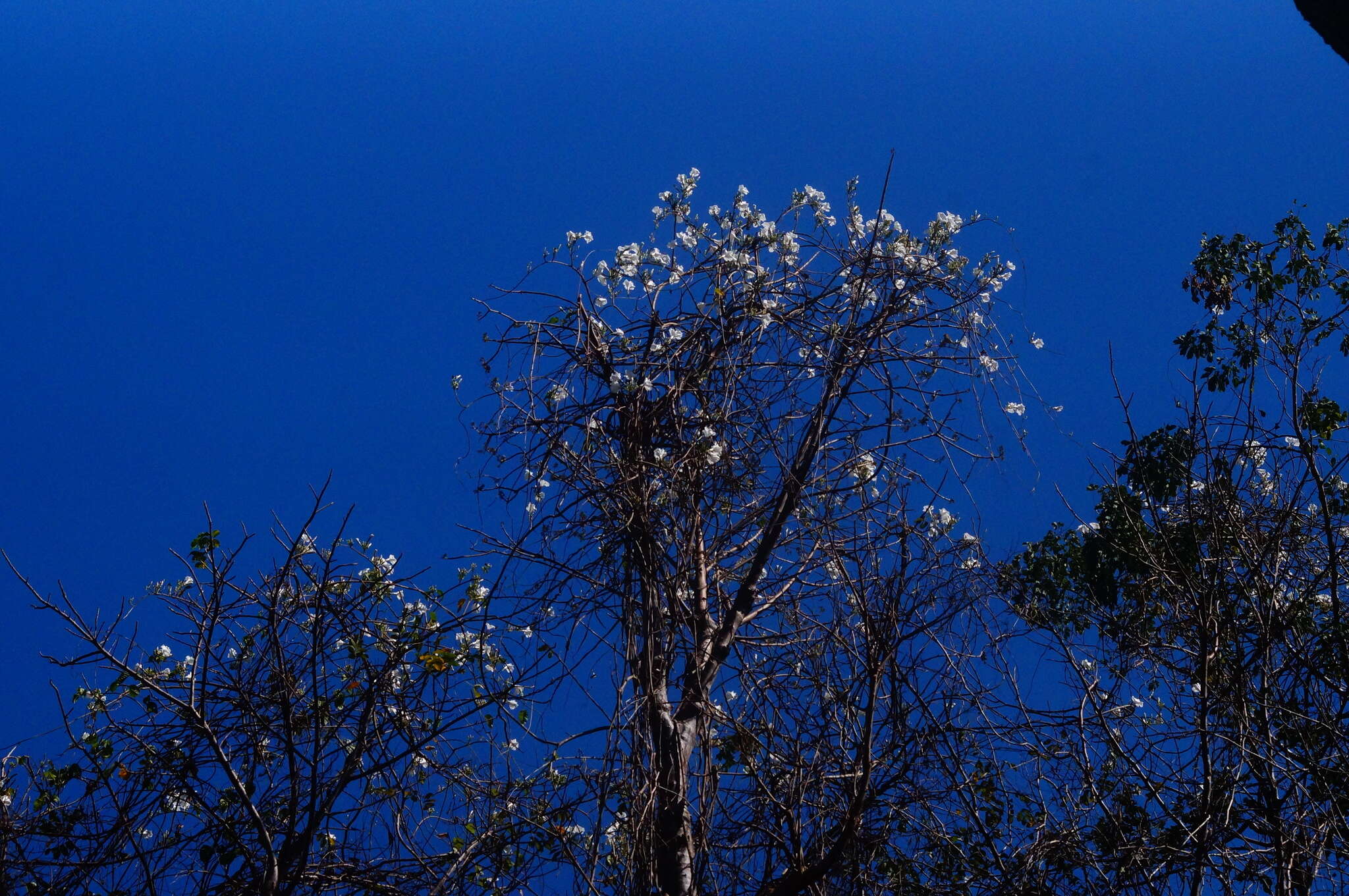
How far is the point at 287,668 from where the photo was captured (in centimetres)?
320

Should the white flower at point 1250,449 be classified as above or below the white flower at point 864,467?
below

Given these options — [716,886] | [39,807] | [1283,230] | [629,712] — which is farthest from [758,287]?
[39,807]

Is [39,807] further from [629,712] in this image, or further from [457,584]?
[629,712]

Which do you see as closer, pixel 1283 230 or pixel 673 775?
pixel 673 775

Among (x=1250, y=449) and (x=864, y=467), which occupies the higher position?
→ (x=864, y=467)

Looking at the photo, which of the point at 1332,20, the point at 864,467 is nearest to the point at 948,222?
the point at 864,467

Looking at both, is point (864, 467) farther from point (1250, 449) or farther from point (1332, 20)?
point (1332, 20)

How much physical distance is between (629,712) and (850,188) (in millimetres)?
2164

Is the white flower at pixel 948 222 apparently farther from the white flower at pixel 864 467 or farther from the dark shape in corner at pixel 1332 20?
the dark shape in corner at pixel 1332 20

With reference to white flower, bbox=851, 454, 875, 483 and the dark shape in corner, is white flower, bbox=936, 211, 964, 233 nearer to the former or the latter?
white flower, bbox=851, 454, 875, 483

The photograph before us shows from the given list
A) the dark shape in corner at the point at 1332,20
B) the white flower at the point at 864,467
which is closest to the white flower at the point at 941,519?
the white flower at the point at 864,467

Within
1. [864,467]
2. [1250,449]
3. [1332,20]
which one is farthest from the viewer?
[864,467]

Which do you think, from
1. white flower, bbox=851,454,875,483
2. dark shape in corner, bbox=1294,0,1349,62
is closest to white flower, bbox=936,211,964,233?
white flower, bbox=851,454,875,483

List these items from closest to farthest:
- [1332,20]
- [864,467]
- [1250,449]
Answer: [1332,20] < [1250,449] < [864,467]
